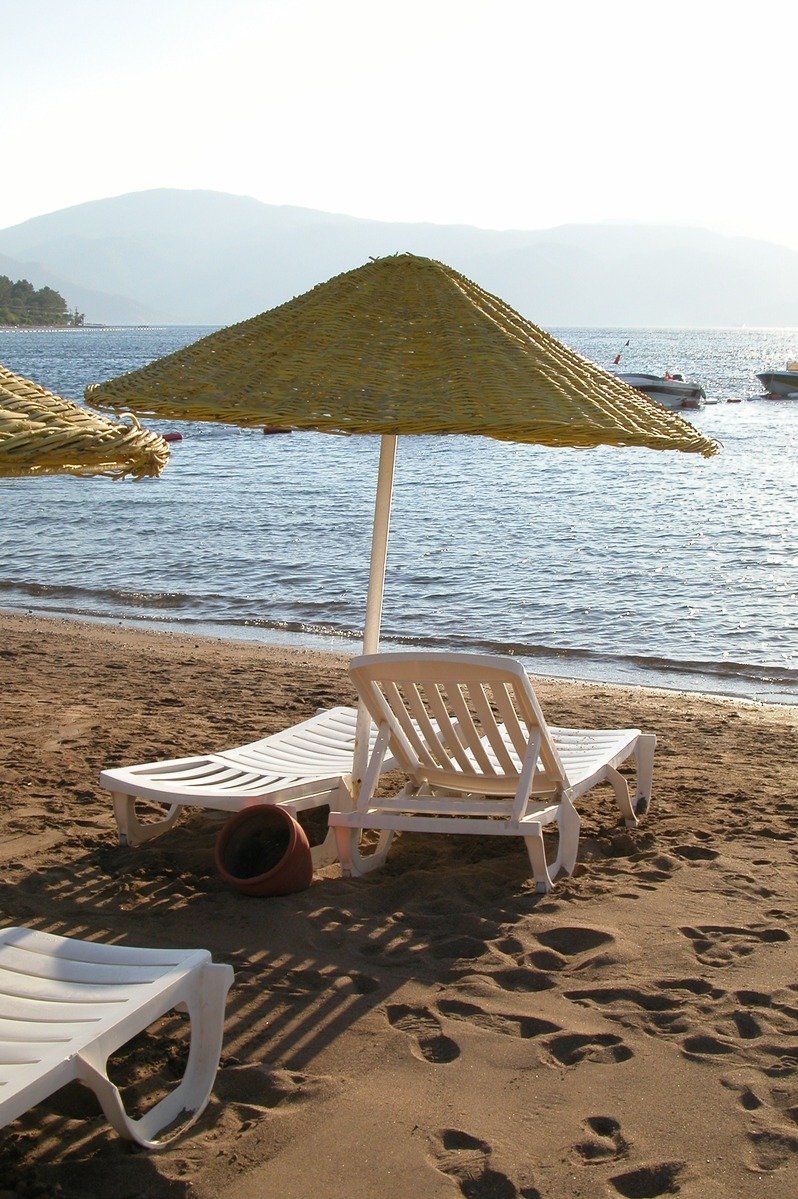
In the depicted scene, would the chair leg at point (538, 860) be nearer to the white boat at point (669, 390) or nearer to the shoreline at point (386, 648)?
the shoreline at point (386, 648)

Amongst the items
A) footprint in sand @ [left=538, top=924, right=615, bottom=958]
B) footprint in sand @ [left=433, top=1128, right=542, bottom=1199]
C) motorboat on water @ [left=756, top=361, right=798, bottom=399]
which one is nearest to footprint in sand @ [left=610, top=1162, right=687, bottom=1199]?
footprint in sand @ [left=433, top=1128, right=542, bottom=1199]

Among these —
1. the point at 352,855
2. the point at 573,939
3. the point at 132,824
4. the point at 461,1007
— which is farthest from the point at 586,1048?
the point at 132,824

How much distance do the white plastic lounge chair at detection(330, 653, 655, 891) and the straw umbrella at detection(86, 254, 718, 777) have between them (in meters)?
0.81

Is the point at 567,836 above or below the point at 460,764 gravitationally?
below

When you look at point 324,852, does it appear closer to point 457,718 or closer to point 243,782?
point 243,782

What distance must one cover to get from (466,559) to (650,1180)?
1342cm

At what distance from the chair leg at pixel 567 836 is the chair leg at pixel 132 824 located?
4.88 ft

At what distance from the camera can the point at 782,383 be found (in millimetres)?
55094

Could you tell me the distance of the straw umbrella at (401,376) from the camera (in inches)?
145

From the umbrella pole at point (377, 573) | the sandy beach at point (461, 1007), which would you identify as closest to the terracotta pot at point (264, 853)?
the sandy beach at point (461, 1007)

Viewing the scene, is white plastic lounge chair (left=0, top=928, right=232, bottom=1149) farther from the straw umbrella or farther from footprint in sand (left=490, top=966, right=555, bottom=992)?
the straw umbrella

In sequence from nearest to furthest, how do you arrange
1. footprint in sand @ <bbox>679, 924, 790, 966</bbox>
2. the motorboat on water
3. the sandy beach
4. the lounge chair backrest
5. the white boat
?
the sandy beach
footprint in sand @ <bbox>679, 924, 790, 966</bbox>
the lounge chair backrest
the white boat
the motorboat on water

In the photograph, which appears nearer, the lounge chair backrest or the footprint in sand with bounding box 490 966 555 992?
the footprint in sand with bounding box 490 966 555 992

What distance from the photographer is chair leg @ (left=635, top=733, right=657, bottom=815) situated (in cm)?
543
